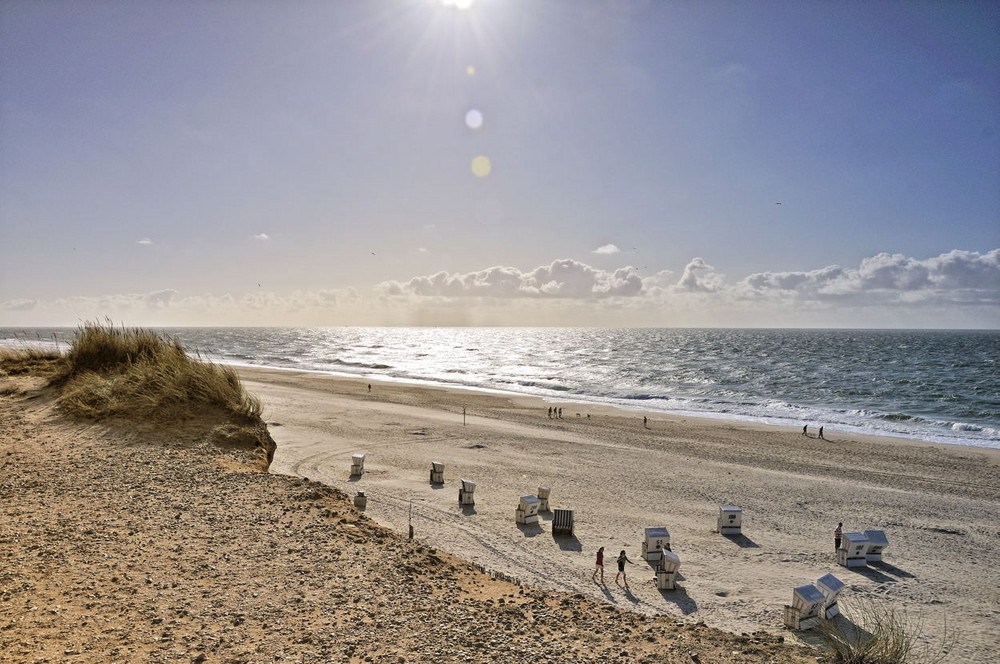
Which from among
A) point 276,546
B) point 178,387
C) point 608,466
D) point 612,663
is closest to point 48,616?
point 276,546

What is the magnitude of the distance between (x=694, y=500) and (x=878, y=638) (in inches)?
464

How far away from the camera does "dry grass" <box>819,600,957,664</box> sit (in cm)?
869

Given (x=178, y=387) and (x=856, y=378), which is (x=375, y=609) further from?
(x=856, y=378)

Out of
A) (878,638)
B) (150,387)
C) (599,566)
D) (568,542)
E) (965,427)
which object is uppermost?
(150,387)

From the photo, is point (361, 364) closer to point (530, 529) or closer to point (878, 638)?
point (530, 529)

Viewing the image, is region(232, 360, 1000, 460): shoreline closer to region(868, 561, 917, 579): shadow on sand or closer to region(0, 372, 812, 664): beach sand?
region(868, 561, 917, 579): shadow on sand

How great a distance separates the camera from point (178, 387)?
58.0ft

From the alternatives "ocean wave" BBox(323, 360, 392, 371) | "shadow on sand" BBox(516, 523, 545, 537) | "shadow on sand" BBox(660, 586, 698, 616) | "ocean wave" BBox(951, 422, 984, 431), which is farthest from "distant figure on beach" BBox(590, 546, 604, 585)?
"ocean wave" BBox(323, 360, 392, 371)

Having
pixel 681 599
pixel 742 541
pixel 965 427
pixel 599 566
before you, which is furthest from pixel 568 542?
pixel 965 427

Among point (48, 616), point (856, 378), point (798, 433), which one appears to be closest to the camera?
point (48, 616)

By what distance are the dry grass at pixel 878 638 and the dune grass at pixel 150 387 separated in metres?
16.6

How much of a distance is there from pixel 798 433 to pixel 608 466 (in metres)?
16.2

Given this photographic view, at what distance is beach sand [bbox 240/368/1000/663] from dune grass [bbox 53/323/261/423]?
4818mm

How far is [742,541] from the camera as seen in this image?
16844 mm
